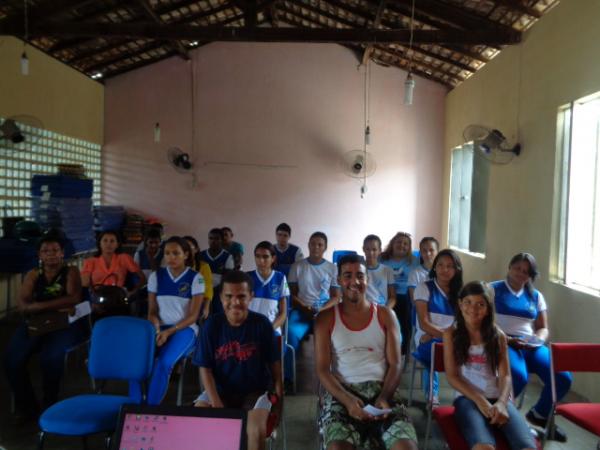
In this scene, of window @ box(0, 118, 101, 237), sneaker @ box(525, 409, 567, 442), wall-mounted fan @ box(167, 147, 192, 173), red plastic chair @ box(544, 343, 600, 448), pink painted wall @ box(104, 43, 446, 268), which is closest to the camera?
red plastic chair @ box(544, 343, 600, 448)

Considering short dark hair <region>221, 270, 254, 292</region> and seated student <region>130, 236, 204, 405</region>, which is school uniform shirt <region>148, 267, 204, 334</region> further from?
short dark hair <region>221, 270, 254, 292</region>

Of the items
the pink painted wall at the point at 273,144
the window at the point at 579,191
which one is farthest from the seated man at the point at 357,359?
the pink painted wall at the point at 273,144

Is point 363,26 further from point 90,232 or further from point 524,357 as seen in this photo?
point 524,357

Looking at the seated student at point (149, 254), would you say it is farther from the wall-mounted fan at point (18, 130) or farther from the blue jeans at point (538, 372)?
the blue jeans at point (538, 372)

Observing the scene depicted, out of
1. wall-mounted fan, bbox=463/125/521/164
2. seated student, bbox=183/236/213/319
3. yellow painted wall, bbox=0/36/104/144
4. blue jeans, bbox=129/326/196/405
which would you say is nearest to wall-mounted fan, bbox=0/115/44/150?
yellow painted wall, bbox=0/36/104/144

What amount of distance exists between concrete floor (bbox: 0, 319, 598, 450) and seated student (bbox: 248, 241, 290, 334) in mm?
620

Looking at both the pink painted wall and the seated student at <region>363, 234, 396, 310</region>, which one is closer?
the seated student at <region>363, 234, 396, 310</region>

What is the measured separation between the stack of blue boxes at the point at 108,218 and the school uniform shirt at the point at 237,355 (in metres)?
5.78

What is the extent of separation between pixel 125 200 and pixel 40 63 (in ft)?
8.48

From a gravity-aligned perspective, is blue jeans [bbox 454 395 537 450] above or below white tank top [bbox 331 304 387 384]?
below

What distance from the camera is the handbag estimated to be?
315 centimetres

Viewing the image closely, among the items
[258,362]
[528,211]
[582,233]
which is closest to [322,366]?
[258,362]

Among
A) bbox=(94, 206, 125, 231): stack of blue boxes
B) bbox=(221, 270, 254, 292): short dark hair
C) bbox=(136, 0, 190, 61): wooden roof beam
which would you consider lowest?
bbox=(221, 270, 254, 292): short dark hair

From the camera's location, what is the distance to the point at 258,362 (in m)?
2.35
